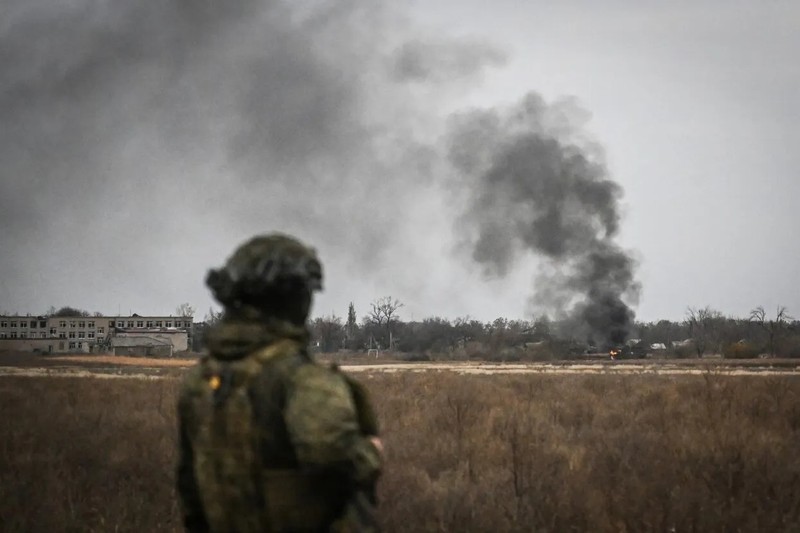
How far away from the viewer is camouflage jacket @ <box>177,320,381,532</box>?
248 centimetres

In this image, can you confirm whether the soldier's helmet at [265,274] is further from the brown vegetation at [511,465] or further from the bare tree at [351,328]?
the bare tree at [351,328]

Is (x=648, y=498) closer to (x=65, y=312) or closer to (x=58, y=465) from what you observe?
(x=58, y=465)

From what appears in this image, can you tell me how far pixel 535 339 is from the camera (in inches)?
2741

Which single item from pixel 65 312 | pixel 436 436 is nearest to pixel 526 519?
pixel 436 436

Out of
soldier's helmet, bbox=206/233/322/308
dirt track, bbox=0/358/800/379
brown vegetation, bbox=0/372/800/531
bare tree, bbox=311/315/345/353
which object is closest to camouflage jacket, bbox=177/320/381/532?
soldier's helmet, bbox=206/233/322/308

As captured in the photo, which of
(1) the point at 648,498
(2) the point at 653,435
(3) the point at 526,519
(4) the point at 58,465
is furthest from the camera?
(2) the point at 653,435

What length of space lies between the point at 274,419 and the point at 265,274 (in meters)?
0.53

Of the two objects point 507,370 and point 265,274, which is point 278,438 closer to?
point 265,274

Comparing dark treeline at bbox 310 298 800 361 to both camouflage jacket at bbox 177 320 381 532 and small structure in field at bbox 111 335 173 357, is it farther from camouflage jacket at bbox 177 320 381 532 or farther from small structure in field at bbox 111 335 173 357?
camouflage jacket at bbox 177 320 381 532

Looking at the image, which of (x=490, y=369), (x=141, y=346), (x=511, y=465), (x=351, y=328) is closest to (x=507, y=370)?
(x=490, y=369)

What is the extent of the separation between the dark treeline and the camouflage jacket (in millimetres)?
42214

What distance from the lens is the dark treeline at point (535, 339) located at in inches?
2256

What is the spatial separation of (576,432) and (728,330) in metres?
104

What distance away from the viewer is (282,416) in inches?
101
